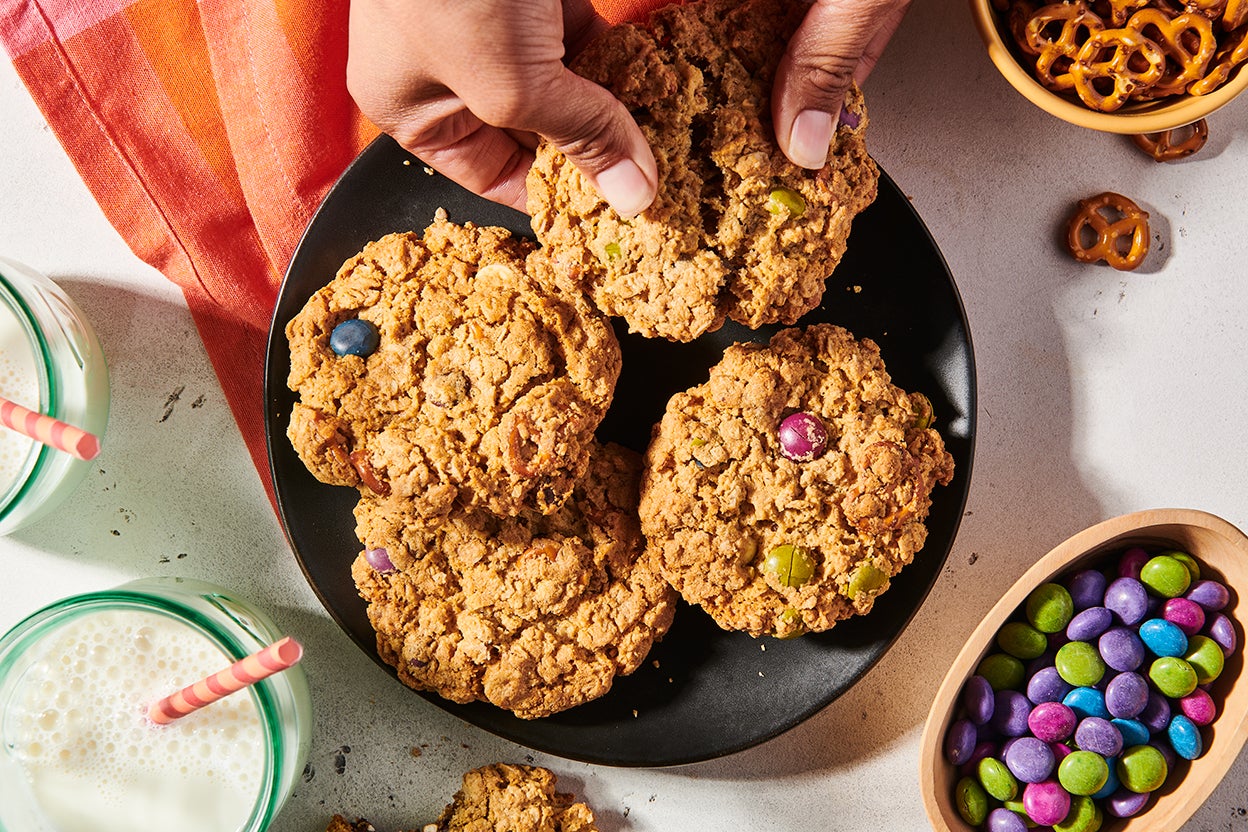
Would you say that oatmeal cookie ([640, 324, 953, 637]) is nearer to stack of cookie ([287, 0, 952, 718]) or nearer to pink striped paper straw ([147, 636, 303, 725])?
stack of cookie ([287, 0, 952, 718])

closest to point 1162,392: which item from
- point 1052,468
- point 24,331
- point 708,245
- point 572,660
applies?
point 1052,468

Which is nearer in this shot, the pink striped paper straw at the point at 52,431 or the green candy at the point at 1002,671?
the pink striped paper straw at the point at 52,431

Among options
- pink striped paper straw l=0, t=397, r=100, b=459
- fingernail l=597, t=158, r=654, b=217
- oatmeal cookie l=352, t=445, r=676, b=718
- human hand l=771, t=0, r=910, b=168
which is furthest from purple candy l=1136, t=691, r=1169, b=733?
pink striped paper straw l=0, t=397, r=100, b=459

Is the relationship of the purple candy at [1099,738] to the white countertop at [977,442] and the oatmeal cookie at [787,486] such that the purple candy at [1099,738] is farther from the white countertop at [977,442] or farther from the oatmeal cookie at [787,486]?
the oatmeal cookie at [787,486]

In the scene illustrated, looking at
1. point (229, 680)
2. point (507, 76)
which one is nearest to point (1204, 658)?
point (507, 76)

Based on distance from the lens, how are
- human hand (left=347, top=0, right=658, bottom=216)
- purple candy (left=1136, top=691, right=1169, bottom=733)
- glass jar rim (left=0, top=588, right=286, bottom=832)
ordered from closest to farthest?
human hand (left=347, top=0, right=658, bottom=216)
glass jar rim (left=0, top=588, right=286, bottom=832)
purple candy (left=1136, top=691, right=1169, bottom=733)

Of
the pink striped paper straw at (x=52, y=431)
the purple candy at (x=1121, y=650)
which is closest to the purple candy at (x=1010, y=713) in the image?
the purple candy at (x=1121, y=650)
